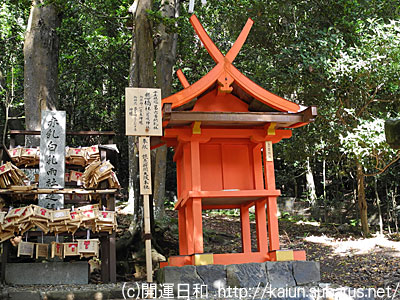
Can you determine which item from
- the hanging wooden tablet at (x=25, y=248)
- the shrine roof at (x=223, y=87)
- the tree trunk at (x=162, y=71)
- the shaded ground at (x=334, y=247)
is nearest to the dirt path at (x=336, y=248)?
the shaded ground at (x=334, y=247)

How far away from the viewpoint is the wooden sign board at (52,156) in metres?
7.70

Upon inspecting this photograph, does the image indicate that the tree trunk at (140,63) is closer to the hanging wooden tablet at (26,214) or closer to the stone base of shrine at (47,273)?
the stone base of shrine at (47,273)

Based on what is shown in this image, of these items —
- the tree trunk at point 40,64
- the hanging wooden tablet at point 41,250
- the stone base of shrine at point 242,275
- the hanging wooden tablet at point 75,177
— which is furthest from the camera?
the tree trunk at point 40,64

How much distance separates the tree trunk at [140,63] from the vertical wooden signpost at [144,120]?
190 centimetres

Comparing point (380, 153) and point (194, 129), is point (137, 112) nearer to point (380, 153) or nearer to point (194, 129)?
point (194, 129)

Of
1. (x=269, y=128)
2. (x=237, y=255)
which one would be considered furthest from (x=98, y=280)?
(x=269, y=128)

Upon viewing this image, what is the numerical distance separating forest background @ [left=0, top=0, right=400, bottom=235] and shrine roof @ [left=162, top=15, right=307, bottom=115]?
1778 mm

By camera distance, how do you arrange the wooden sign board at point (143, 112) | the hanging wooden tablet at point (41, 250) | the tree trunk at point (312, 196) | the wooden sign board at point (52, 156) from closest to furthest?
1. the wooden sign board at point (143, 112)
2. the hanging wooden tablet at point (41, 250)
3. the wooden sign board at point (52, 156)
4. the tree trunk at point (312, 196)

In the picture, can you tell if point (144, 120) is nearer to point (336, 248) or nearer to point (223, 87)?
point (223, 87)

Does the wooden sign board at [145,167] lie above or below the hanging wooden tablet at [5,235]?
above

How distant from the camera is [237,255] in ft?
22.7

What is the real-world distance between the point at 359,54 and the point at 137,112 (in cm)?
658

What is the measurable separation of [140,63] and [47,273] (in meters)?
4.46

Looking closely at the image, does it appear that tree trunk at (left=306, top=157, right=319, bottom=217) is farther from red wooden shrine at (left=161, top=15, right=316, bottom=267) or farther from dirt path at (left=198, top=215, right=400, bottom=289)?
red wooden shrine at (left=161, top=15, right=316, bottom=267)
